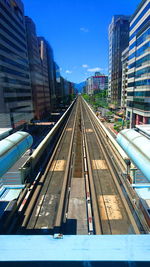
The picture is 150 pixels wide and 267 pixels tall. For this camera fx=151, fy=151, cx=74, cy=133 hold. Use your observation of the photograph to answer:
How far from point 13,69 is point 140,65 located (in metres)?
34.1

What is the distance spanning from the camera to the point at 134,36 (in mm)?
44031

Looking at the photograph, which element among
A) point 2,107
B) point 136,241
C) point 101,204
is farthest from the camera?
point 2,107

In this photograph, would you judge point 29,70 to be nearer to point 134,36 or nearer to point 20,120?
point 20,120

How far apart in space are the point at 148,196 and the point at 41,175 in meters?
11.0

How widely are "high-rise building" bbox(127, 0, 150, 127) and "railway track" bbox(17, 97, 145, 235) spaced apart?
26588mm

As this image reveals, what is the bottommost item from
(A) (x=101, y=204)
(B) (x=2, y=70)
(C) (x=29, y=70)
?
(A) (x=101, y=204)

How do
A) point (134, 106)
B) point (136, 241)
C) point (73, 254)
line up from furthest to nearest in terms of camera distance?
1. point (134, 106)
2. point (136, 241)
3. point (73, 254)

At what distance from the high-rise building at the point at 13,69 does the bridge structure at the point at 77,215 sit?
19309 mm

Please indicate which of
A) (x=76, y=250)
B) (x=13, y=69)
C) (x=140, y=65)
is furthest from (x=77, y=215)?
(x=140, y=65)

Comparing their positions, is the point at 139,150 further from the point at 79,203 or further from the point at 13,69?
the point at 13,69

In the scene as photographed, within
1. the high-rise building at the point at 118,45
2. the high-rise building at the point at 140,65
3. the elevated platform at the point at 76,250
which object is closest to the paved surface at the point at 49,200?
the elevated platform at the point at 76,250

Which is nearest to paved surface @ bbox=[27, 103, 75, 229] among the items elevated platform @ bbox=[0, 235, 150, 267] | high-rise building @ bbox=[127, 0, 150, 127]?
elevated platform @ bbox=[0, 235, 150, 267]

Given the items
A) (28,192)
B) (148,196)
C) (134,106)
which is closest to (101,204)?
(148,196)

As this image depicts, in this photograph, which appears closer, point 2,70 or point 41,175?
point 41,175
